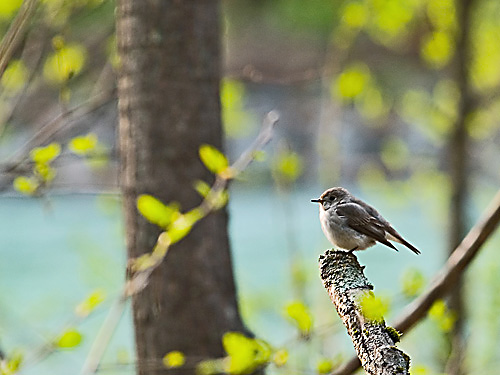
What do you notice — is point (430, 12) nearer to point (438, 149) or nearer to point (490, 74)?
point (490, 74)

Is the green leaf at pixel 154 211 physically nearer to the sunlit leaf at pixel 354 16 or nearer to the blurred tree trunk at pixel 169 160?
the blurred tree trunk at pixel 169 160

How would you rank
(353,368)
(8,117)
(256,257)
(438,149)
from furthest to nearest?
(256,257) < (438,149) < (8,117) < (353,368)

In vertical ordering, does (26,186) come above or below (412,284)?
above

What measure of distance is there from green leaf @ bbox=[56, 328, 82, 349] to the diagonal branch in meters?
0.51

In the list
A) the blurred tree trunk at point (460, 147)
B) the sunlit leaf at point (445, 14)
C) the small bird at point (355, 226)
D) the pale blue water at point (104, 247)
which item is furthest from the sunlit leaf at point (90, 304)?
the pale blue water at point (104, 247)

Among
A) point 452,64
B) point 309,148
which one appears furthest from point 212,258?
point 309,148

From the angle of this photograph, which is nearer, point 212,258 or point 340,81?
point 212,258

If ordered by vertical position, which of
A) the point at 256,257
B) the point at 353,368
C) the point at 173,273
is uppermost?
the point at 173,273

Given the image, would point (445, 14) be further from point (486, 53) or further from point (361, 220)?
point (361, 220)

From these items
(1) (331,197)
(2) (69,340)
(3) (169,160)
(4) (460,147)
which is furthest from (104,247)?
(2) (69,340)

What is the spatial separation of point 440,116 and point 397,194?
737 mm

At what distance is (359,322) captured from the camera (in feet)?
2.97

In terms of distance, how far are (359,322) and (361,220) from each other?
1.96 feet

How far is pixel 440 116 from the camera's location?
11.0ft
